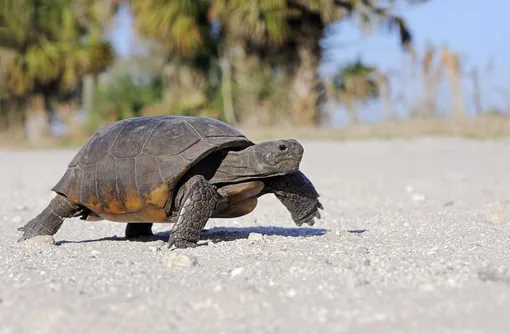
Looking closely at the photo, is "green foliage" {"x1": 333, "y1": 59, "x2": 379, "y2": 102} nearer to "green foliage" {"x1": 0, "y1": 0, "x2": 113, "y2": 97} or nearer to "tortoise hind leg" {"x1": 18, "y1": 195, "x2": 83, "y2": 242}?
"green foliage" {"x1": 0, "y1": 0, "x2": 113, "y2": 97}

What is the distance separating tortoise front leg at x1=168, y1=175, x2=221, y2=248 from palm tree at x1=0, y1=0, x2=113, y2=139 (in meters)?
20.3

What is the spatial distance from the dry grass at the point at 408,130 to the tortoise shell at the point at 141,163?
10485mm

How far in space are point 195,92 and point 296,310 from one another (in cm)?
1889

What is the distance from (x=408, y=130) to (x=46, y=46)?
13148 millimetres

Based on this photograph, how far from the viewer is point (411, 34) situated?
67.2ft

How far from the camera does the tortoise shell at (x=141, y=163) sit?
15.8 feet

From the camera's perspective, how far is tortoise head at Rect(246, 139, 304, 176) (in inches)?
188

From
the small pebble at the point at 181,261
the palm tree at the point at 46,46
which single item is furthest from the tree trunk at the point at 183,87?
the small pebble at the point at 181,261

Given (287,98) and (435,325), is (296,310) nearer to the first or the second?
(435,325)

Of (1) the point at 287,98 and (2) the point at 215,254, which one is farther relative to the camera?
(1) the point at 287,98

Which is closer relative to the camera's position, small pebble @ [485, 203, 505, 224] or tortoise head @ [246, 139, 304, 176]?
tortoise head @ [246, 139, 304, 176]

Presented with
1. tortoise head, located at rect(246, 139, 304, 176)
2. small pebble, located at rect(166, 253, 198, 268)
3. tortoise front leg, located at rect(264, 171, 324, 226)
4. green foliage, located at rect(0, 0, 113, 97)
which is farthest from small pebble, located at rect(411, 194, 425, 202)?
green foliage, located at rect(0, 0, 113, 97)

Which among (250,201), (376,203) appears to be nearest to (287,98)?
(376,203)

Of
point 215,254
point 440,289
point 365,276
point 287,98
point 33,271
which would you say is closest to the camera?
point 440,289
